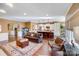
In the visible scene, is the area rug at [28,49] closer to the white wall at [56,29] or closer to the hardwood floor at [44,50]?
the hardwood floor at [44,50]

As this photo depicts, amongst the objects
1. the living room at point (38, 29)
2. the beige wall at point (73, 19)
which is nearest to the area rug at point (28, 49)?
the living room at point (38, 29)

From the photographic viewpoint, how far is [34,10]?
2613 millimetres

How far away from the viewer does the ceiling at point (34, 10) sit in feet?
8.15

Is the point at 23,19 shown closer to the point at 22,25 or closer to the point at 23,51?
the point at 22,25

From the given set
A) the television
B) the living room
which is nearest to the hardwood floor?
the living room

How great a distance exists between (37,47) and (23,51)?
0.34 meters

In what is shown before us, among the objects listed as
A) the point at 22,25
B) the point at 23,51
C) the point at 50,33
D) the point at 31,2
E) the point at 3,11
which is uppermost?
the point at 31,2

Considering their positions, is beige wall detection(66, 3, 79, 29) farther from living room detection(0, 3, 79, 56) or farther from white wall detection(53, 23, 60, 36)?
white wall detection(53, 23, 60, 36)

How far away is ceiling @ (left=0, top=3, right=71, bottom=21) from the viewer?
248cm

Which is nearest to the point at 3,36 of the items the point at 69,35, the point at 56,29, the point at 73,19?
the point at 56,29

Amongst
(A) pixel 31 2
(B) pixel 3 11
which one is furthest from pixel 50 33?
(B) pixel 3 11

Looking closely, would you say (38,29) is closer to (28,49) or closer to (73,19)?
(28,49)

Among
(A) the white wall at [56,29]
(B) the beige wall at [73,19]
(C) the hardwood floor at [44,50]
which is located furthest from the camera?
Result: (A) the white wall at [56,29]

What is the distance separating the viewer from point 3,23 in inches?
103
